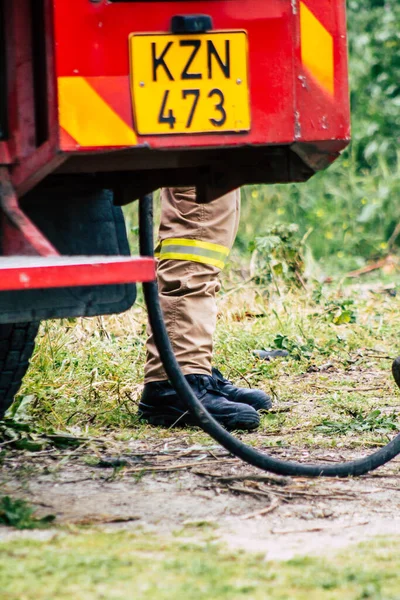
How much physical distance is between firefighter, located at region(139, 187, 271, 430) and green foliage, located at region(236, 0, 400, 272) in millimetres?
2921

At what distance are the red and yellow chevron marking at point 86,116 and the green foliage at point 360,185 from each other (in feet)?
13.3

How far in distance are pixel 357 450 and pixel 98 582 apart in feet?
4.03

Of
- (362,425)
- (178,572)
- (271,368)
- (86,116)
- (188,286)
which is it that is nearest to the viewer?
(178,572)

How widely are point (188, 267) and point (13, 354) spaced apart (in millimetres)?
723

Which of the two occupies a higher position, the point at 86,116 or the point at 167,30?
the point at 167,30

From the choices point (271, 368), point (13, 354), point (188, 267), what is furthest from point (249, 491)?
point (271, 368)

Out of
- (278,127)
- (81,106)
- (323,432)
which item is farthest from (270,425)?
(81,106)

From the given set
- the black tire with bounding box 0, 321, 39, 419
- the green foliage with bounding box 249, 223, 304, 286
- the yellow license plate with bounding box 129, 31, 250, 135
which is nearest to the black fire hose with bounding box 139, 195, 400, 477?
the black tire with bounding box 0, 321, 39, 419

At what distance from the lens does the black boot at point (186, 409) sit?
2869 millimetres

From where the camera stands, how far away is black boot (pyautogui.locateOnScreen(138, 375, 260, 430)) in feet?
9.41

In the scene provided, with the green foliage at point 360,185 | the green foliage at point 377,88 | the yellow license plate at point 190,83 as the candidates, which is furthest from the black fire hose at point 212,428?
the green foliage at point 377,88

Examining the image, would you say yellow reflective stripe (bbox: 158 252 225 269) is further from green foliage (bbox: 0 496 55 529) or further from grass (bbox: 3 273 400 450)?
green foliage (bbox: 0 496 55 529)

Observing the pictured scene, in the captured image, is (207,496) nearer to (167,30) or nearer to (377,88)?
(167,30)

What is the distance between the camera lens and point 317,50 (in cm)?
203
